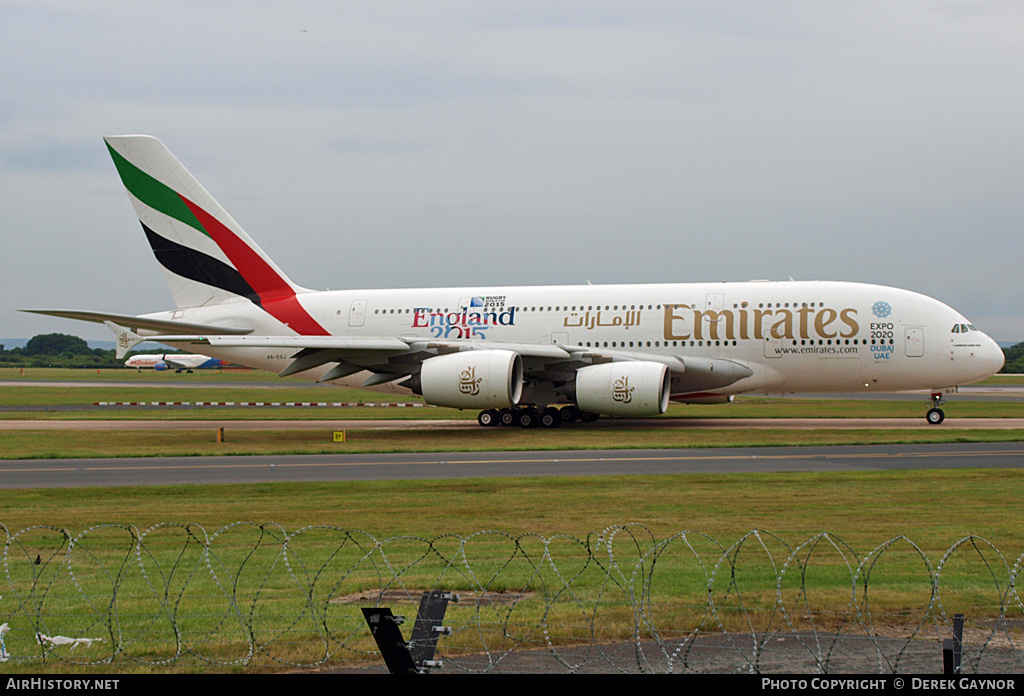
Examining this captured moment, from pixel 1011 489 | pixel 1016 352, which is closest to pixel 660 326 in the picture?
pixel 1011 489

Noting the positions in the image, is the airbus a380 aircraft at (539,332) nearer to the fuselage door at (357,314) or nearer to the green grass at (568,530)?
the fuselage door at (357,314)

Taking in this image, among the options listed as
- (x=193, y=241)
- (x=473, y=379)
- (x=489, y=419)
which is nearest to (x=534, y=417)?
(x=489, y=419)

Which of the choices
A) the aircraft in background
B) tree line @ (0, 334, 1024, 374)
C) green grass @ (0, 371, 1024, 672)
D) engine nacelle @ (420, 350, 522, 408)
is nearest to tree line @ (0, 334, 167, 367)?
tree line @ (0, 334, 1024, 374)

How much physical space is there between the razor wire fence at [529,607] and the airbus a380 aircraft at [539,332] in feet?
56.0

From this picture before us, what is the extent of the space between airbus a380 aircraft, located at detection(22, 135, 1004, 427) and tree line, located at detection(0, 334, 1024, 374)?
11272cm

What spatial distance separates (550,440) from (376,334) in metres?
10.1

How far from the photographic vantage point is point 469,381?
29.8m

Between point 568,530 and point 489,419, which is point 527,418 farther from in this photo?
point 568,530

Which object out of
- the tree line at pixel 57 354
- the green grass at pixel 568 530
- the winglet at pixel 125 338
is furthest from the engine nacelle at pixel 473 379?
the tree line at pixel 57 354

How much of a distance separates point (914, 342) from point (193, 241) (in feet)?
81.4

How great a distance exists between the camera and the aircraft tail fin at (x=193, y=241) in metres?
35.5

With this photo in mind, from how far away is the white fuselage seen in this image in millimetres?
30375

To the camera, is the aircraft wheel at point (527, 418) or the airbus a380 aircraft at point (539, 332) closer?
the airbus a380 aircraft at point (539, 332)
